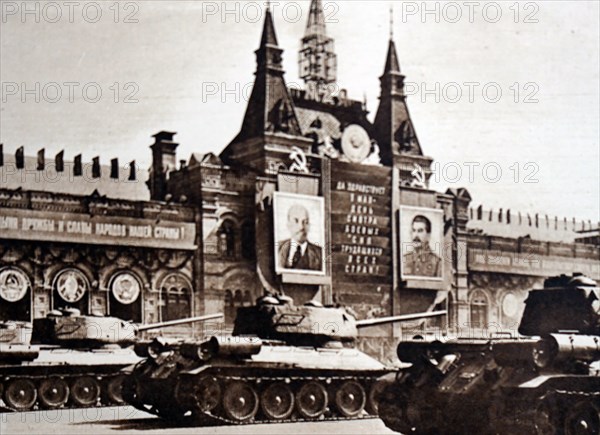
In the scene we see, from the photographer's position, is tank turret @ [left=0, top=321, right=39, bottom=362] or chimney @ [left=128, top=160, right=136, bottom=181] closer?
tank turret @ [left=0, top=321, right=39, bottom=362]

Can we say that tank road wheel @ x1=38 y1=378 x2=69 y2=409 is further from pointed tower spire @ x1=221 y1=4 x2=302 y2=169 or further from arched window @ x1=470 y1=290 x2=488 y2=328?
arched window @ x1=470 y1=290 x2=488 y2=328

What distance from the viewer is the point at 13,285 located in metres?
27.0

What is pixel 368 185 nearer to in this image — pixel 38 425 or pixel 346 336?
pixel 346 336

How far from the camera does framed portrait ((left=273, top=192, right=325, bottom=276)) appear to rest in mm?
31438

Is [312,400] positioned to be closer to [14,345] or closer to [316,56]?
[14,345]

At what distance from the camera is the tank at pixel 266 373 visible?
48.5 ft

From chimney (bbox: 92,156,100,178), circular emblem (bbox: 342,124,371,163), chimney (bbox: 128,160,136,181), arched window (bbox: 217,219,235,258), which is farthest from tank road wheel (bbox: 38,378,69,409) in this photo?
chimney (bbox: 128,160,136,181)

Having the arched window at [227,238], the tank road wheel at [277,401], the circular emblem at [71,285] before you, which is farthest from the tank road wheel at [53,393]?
the arched window at [227,238]

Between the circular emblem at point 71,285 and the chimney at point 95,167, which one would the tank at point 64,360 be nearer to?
the circular emblem at point 71,285

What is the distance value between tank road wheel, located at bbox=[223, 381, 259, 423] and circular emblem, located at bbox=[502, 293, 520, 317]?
2584 cm

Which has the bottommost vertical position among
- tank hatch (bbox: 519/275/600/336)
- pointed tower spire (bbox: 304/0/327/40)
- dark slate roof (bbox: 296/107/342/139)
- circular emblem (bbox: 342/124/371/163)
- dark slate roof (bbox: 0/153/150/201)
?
tank hatch (bbox: 519/275/600/336)

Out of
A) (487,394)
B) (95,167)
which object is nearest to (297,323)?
(487,394)

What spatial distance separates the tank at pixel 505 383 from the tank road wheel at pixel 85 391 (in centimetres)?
695

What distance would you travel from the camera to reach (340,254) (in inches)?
1316
